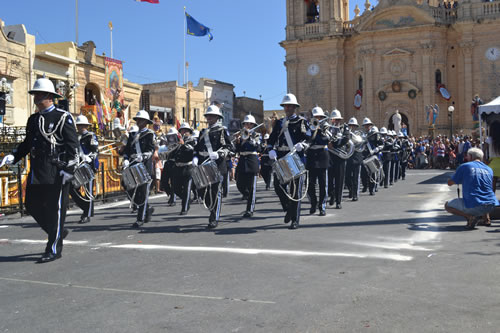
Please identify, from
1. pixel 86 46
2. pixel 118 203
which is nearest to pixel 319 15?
pixel 86 46

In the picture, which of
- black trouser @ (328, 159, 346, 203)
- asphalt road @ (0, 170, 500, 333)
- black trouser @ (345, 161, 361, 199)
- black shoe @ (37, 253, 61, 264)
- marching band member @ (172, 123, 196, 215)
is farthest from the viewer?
black trouser @ (345, 161, 361, 199)

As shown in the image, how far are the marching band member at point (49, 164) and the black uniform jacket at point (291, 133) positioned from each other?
4008 millimetres

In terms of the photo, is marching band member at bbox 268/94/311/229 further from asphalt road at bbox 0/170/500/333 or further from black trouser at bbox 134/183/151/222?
black trouser at bbox 134/183/151/222

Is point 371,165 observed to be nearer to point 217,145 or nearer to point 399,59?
point 217,145

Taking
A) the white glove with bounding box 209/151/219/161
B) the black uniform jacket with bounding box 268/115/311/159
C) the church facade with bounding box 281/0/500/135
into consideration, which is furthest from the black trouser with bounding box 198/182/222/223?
the church facade with bounding box 281/0/500/135

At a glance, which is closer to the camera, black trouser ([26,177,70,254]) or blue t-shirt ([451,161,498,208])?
black trouser ([26,177,70,254])

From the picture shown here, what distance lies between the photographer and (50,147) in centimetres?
748

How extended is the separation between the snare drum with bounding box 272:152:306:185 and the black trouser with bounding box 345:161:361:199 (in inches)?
225

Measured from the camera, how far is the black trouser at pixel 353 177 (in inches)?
604

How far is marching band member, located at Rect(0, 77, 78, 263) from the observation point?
7.41 metres

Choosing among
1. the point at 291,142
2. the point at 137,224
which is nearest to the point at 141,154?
the point at 137,224

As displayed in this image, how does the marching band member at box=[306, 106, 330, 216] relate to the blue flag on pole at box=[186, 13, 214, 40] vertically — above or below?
below

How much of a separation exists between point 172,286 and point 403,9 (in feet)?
161

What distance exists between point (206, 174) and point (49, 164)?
342 centimetres
